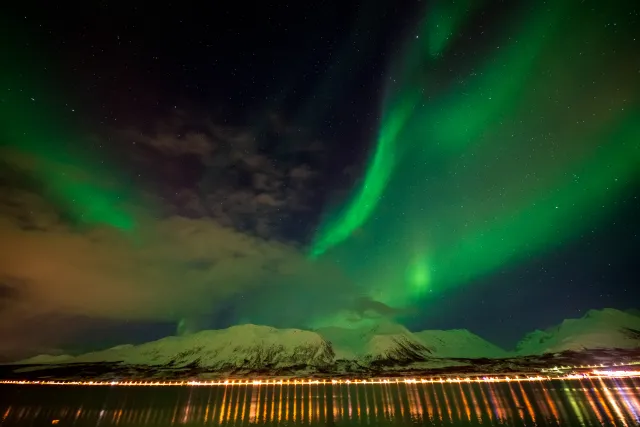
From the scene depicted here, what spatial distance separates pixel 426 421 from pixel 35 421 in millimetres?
168506

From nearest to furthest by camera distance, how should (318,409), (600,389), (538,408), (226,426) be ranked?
(226,426) → (538,408) → (318,409) → (600,389)

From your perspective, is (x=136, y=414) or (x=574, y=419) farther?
(x=136, y=414)

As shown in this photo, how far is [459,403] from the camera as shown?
162m

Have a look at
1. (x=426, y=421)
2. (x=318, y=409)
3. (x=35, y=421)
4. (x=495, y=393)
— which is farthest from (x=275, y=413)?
(x=495, y=393)

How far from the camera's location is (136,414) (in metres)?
166

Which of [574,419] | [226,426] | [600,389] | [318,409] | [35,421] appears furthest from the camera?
[600,389]

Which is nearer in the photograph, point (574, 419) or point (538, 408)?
point (574, 419)

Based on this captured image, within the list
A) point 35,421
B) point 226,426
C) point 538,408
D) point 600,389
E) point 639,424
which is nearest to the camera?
point 639,424

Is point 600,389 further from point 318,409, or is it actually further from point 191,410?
point 191,410

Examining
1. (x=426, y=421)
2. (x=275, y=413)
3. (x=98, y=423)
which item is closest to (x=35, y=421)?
(x=98, y=423)

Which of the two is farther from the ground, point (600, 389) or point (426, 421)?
point (600, 389)

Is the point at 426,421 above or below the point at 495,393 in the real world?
below

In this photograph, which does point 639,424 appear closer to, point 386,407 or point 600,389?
point 386,407

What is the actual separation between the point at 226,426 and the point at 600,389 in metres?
203
